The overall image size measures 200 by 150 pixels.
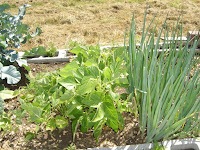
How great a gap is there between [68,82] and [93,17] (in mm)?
3253

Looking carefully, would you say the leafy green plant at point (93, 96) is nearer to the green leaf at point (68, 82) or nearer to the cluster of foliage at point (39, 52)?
the green leaf at point (68, 82)

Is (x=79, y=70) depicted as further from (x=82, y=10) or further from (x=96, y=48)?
(x=82, y=10)

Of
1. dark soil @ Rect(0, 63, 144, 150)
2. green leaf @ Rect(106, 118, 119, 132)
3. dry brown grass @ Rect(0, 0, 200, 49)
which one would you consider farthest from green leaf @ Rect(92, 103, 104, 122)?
dry brown grass @ Rect(0, 0, 200, 49)

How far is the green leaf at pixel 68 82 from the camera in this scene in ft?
5.60

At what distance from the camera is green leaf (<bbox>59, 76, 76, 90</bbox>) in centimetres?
171

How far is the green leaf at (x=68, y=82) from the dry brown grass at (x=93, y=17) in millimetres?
1824

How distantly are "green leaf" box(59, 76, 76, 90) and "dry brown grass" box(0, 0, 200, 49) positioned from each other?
1.82 meters

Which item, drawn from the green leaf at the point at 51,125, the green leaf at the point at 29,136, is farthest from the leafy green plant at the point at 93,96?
the green leaf at the point at 29,136

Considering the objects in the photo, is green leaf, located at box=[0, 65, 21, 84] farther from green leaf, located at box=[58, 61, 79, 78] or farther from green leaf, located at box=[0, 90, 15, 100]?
green leaf, located at box=[58, 61, 79, 78]

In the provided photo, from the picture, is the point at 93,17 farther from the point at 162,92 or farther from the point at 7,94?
the point at 162,92

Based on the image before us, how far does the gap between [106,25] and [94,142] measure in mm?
2908

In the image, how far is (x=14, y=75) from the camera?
2.22 m

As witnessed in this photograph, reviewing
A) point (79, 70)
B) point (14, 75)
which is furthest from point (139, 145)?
point (14, 75)

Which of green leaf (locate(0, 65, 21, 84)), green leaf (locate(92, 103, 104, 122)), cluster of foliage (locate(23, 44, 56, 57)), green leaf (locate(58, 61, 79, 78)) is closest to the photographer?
green leaf (locate(92, 103, 104, 122))
